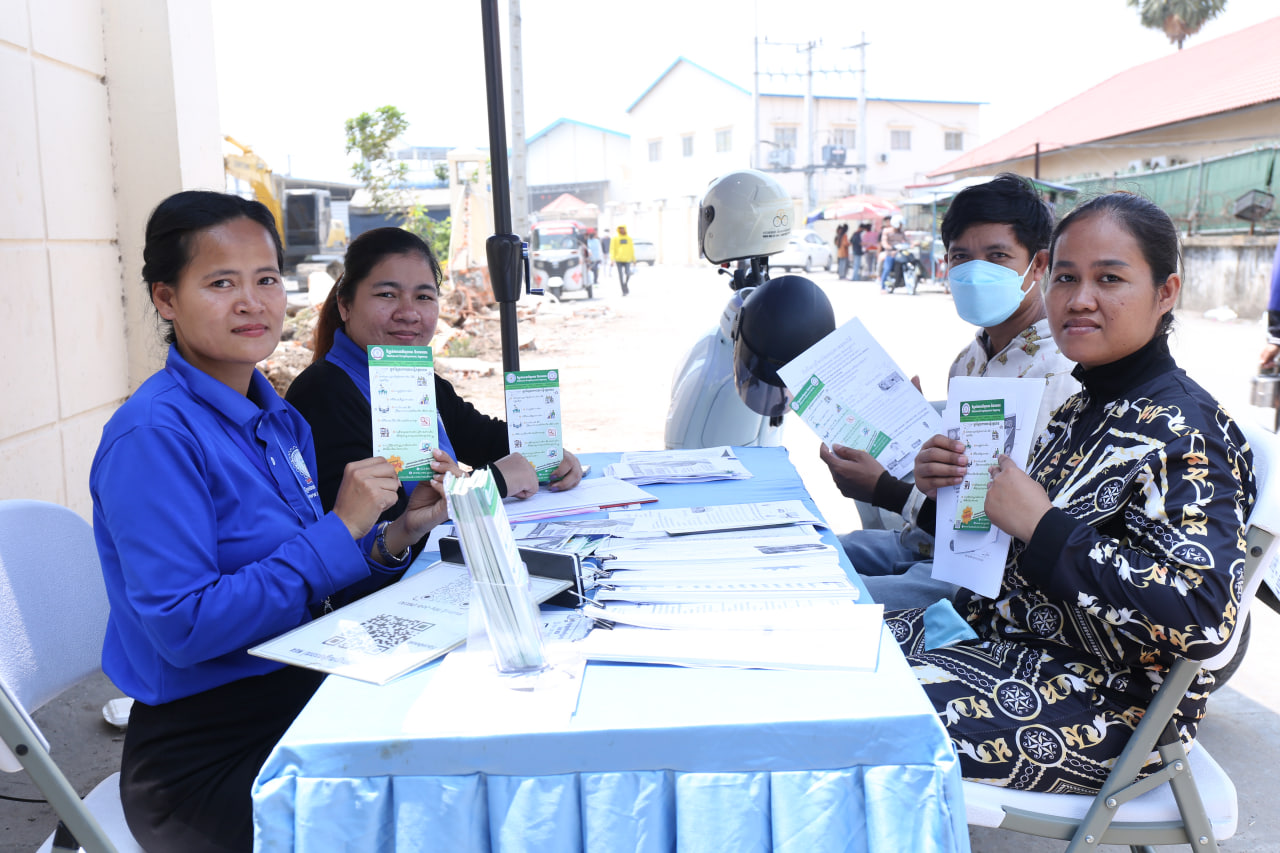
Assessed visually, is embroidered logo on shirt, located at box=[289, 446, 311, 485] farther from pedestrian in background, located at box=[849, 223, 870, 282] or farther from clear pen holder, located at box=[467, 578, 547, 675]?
pedestrian in background, located at box=[849, 223, 870, 282]

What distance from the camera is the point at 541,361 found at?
1245 cm

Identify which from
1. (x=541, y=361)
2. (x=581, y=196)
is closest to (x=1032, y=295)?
(x=541, y=361)

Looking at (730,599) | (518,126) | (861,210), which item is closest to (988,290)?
(730,599)

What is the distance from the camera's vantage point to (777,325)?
260 cm

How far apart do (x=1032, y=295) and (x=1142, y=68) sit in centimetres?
3038

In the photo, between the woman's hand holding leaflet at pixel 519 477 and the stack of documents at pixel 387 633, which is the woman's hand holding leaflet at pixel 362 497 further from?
the woman's hand holding leaflet at pixel 519 477

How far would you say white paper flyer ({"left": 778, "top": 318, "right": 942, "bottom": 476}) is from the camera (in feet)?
6.73

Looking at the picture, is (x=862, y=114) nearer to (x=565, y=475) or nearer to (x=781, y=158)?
(x=781, y=158)

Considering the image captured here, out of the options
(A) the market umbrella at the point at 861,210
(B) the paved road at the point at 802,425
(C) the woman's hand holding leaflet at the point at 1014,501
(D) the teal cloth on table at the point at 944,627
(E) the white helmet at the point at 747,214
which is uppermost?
(A) the market umbrella at the point at 861,210

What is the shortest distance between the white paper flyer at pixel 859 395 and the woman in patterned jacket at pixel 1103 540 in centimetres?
29

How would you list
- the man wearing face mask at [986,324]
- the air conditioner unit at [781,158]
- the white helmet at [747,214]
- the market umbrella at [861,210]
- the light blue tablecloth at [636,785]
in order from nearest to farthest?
the light blue tablecloth at [636,785] → the man wearing face mask at [986,324] → the white helmet at [747,214] → the market umbrella at [861,210] → the air conditioner unit at [781,158]

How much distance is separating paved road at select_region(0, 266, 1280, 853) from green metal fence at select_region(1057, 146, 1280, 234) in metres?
1.79

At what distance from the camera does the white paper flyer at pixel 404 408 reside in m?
1.67

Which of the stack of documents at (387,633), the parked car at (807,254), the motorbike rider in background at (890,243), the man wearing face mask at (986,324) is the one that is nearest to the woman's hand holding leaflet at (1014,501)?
the man wearing face mask at (986,324)
